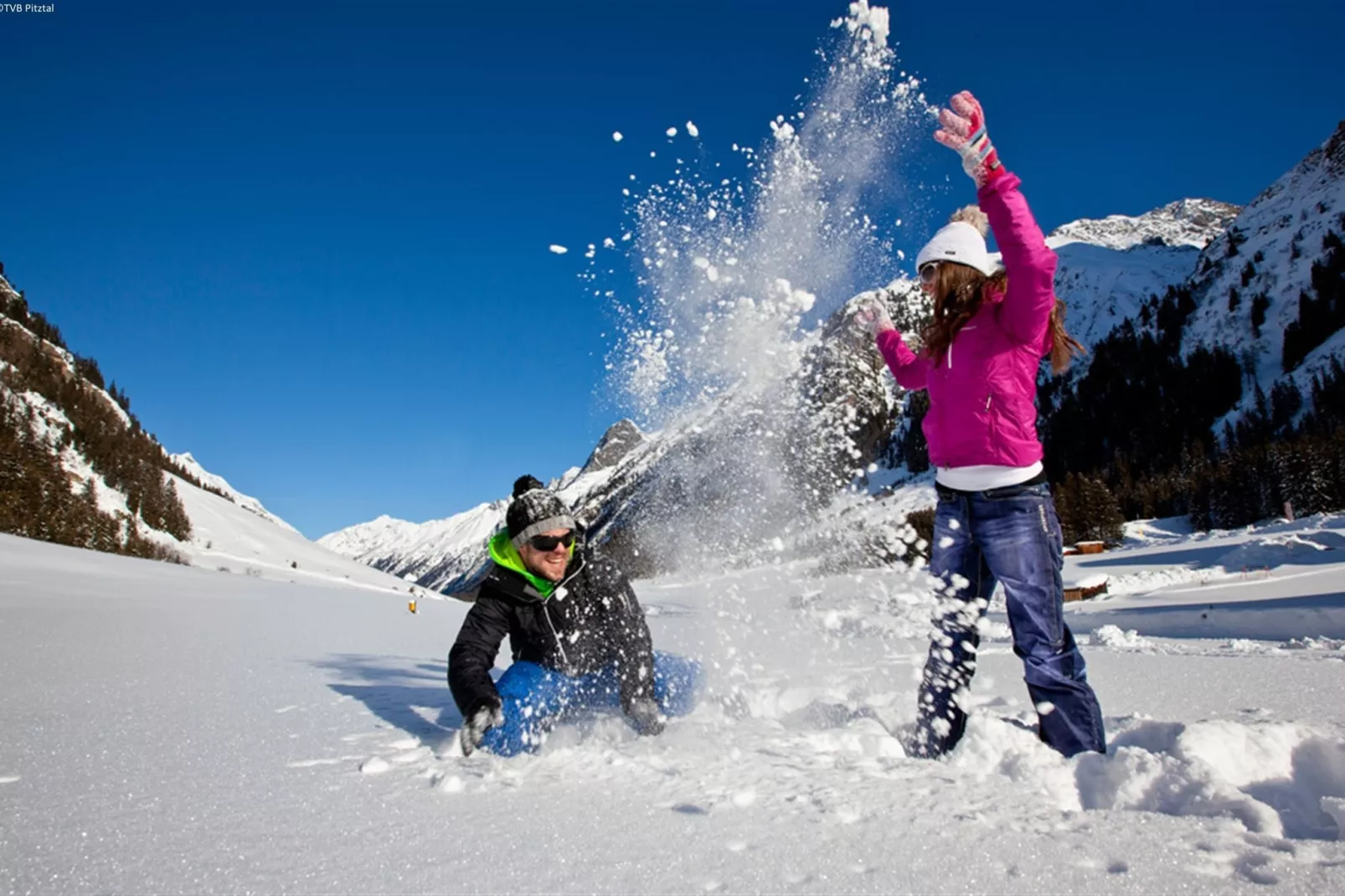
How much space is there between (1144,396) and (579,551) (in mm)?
141605

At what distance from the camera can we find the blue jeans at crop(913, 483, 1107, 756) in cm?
265

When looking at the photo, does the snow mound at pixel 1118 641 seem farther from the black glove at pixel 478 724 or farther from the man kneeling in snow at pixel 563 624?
the black glove at pixel 478 724

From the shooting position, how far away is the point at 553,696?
10.2 feet

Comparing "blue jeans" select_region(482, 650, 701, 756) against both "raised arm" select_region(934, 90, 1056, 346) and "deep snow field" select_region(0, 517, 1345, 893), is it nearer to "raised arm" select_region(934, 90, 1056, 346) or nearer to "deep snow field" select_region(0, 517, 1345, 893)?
"deep snow field" select_region(0, 517, 1345, 893)

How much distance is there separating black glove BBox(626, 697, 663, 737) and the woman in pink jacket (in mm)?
1045

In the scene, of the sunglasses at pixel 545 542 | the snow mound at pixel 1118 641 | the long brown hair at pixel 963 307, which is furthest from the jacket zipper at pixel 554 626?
the snow mound at pixel 1118 641

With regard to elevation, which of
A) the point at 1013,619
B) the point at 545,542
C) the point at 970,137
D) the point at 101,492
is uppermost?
the point at 101,492

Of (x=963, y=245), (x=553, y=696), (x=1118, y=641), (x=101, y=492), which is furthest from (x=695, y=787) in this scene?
(x=101, y=492)

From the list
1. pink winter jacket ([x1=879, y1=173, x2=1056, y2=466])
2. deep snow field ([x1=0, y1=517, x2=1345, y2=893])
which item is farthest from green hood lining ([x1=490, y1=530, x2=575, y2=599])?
pink winter jacket ([x1=879, y1=173, x2=1056, y2=466])

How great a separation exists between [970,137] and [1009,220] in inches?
14.5

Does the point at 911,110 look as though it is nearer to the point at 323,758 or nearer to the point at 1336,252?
the point at 323,758

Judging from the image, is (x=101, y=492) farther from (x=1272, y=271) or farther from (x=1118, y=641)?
(x=1272, y=271)

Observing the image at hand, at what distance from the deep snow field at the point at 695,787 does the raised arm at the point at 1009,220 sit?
1.40 metres

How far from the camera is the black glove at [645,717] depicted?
3.05 m
